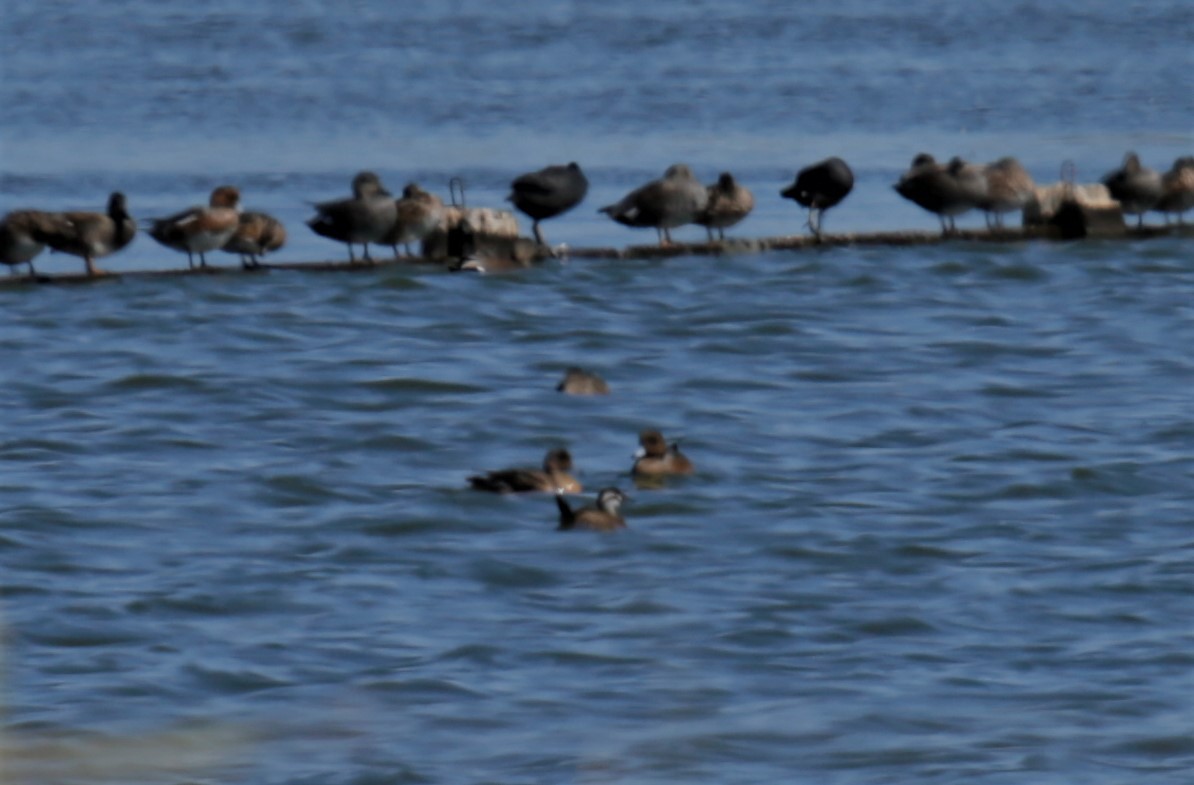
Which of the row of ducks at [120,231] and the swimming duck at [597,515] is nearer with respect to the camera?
the swimming duck at [597,515]

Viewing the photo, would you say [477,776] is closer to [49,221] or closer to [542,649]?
[542,649]

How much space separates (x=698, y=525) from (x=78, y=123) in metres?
20.5

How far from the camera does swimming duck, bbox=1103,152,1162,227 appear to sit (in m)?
20.0

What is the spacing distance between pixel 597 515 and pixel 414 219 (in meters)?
7.13

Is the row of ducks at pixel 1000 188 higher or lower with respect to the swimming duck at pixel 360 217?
lower

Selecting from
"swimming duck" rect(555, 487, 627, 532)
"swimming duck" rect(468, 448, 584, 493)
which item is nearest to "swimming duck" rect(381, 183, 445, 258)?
"swimming duck" rect(468, 448, 584, 493)

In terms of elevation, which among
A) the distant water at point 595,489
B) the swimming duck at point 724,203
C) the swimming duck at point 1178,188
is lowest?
the distant water at point 595,489

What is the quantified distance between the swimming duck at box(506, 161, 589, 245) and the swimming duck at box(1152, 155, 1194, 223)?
483cm

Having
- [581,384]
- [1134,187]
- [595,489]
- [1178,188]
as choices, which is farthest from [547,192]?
[595,489]

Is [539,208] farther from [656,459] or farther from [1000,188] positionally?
[656,459]

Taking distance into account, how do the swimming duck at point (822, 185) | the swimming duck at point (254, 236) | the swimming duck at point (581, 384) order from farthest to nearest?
the swimming duck at point (822, 185)
the swimming duck at point (254, 236)
the swimming duck at point (581, 384)

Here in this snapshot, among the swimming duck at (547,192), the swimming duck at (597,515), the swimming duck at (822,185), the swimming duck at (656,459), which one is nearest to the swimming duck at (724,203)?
the swimming duck at (822,185)

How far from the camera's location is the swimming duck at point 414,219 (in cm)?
1808

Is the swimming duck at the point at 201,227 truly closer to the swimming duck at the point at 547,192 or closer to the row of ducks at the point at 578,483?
the swimming duck at the point at 547,192
